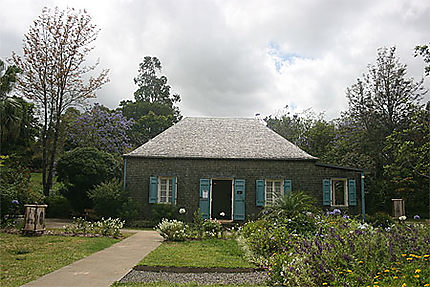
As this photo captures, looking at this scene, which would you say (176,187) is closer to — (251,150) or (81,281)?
(251,150)

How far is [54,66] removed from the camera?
18250 millimetres

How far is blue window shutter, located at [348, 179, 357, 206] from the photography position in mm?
15789

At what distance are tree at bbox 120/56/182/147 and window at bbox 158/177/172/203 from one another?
15.6 meters

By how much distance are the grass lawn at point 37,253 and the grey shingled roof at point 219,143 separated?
20.5 feet

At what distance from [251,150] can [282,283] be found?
36.6 ft

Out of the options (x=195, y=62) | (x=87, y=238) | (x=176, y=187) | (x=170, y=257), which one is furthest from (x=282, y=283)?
(x=195, y=62)

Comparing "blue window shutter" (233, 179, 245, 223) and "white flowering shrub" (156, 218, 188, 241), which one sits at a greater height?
"blue window shutter" (233, 179, 245, 223)

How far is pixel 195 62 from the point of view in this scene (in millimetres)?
18797

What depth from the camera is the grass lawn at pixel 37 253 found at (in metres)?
5.93

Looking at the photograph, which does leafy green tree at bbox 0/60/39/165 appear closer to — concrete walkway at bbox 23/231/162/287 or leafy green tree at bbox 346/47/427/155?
concrete walkway at bbox 23/231/162/287

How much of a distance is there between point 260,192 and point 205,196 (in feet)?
7.84

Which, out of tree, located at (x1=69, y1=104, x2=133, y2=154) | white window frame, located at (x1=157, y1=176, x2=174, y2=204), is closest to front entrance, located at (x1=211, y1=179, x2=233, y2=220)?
white window frame, located at (x1=157, y1=176, x2=174, y2=204)

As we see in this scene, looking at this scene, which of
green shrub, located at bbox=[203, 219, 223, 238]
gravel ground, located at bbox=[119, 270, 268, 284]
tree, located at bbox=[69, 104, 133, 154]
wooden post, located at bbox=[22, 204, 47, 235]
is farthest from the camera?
tree, located at bbox=[69, 104, 133, 154]

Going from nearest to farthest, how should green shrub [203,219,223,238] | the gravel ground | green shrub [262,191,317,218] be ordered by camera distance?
the gravel ground
green shrub [262,191,317,218]
green shrub [203,219,223,238]
